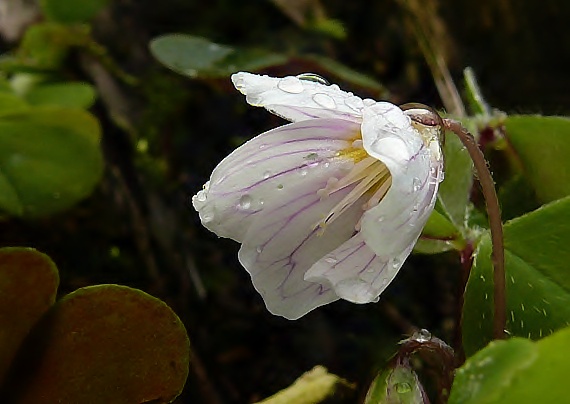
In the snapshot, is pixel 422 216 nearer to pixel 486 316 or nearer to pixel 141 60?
pixel 486 316

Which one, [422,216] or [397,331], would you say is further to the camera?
[397,331]

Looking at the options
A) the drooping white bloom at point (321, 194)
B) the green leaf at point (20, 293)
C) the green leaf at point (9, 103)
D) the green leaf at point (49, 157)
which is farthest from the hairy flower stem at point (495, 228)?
the green leaf at point (9, 103)

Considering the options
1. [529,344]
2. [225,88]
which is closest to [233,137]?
[225,88]

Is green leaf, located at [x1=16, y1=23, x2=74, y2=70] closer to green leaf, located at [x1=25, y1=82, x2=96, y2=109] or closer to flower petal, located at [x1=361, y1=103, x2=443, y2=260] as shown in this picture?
green leaf, located at [x1=25, y1=82, x2=96, y2=109]

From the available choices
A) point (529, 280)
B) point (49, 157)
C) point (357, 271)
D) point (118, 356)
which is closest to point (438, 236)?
point (529, 280)

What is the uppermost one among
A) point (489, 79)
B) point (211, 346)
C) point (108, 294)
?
point (108, 294)

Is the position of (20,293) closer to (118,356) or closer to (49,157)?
(118,356)
